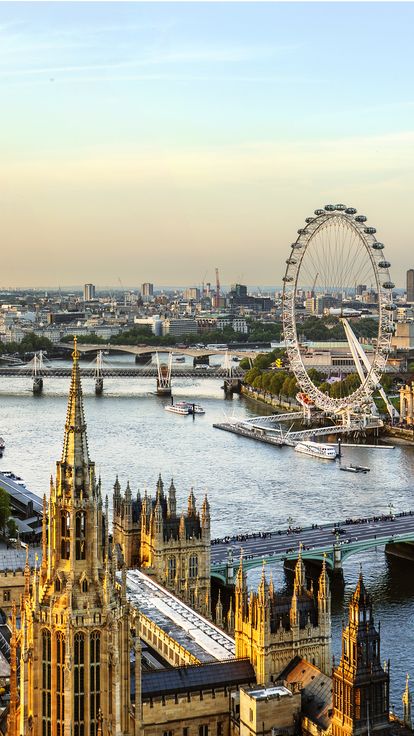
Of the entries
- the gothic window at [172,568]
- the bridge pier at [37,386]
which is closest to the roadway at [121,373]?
the bridge pier at [37,386]

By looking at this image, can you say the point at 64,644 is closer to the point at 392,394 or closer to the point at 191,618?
the point at 191,618

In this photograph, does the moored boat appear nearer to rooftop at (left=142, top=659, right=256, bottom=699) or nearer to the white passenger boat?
the white passenger boat

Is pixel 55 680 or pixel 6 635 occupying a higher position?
pixel 55 680

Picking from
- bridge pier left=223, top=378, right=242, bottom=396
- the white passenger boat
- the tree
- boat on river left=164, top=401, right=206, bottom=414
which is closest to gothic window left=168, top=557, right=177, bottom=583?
the tree

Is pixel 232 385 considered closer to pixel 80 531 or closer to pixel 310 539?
pixel 310 539

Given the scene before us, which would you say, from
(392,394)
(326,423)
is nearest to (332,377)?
(392,394)

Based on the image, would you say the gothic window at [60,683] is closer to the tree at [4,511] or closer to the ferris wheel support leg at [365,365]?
the tree at [4,511]
